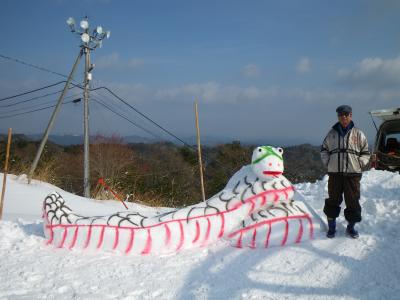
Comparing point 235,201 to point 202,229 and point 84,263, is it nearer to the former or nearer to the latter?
point 202,229

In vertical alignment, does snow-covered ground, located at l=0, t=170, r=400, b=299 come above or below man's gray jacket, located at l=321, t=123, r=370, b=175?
below

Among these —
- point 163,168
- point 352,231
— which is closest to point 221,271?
point 352,231

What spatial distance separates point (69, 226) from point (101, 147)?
17.8 meters

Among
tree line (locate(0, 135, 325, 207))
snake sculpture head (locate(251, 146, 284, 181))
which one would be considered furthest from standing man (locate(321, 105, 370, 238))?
tree line (locate(0, 135, 325, 207))

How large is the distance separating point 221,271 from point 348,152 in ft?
5.98

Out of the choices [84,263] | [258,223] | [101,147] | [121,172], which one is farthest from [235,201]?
[101,147]

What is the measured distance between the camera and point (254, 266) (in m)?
3.50

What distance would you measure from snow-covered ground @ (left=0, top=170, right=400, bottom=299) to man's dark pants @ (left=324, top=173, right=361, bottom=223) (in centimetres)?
26

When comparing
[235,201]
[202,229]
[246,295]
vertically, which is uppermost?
[235,201]

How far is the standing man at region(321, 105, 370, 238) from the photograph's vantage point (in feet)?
12.5

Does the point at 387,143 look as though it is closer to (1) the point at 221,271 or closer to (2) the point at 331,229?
(2) the point at 331,229

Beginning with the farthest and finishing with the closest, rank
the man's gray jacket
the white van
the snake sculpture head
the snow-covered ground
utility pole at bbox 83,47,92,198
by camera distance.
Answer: utility pole at bbox 83,47,92,198 < the white van < the snake sculpture head < the man's gray jacket < the snow-covered ground

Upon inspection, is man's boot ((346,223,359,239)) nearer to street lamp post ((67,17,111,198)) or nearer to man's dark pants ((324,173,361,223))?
man's dark pants ((324,173,361,223))

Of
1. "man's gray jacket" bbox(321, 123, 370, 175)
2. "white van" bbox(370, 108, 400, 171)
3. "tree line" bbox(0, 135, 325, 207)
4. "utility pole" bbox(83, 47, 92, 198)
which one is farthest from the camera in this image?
"tree line" bbox(0, 135, 325, 207)
